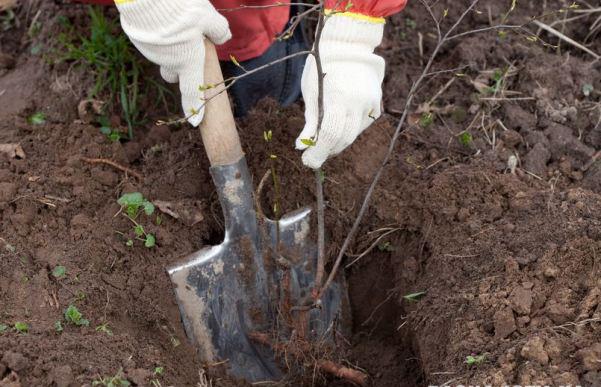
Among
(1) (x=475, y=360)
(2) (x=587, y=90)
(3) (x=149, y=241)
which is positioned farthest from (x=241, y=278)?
(2) (x=587, y=90)

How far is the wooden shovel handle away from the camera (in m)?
2.19

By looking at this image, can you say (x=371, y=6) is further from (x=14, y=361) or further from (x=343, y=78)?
(x=14, y=361)

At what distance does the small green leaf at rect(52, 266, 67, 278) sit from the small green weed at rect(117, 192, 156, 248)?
227 millimetres

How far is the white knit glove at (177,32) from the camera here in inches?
78.9

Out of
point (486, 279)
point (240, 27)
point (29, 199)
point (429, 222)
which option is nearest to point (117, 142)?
point (29, 199)

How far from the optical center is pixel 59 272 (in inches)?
87.3

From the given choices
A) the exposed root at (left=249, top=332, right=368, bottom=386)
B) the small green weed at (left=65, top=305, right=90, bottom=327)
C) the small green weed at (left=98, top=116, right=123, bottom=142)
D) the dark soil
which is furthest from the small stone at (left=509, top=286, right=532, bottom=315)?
the small green weed at (left=98, top=116, right=123, bottom=142)

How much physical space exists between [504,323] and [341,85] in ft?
2.82

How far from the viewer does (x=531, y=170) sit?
2.53 meters

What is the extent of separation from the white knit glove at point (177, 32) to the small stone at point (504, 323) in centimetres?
106

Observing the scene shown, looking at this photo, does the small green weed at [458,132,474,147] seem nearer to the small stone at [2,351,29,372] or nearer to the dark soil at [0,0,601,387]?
the dark soil at [0,0,601,387]

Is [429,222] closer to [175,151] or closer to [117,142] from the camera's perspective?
[175,151]

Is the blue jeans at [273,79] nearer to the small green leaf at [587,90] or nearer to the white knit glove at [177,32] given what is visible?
the white knit glove at [177,32]

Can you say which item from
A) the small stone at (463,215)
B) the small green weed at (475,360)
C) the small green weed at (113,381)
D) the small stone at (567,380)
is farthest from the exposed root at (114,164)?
the small stone at (567,380)
